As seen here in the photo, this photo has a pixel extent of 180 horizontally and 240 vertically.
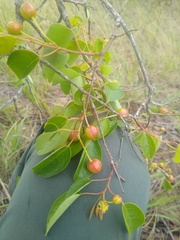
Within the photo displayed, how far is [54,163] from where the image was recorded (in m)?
0.49

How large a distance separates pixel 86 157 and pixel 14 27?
20cm

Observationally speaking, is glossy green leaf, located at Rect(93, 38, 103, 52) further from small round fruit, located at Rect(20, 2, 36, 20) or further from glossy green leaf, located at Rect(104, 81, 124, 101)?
small round fruit, located at Rect(20, 2, 36, 20)

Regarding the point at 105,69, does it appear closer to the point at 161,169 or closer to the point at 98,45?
the point at 98,45

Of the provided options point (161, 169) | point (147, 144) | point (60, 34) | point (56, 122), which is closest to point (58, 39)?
point (60, 34)

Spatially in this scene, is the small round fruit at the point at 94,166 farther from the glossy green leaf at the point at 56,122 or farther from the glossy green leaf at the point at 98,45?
the glossy green leaf at the point at 98,45

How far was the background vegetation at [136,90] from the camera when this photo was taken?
1.21 m

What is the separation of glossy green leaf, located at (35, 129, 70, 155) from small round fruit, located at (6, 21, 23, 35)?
0.15 metres

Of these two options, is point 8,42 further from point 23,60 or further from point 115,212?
point 115,212

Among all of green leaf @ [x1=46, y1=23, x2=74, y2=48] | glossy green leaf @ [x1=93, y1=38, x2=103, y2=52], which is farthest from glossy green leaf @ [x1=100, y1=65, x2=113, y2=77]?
green leaf @ [x1=46, y1=23, x2=74, y2=48]

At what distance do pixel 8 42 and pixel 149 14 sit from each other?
8.67ft

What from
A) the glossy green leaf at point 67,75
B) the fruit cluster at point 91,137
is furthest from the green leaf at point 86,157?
the glossy green leaf at point 67,75

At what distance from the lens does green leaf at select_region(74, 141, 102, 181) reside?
0.46 m

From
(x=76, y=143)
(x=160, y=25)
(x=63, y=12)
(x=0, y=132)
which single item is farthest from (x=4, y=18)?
(x=160, y=25)

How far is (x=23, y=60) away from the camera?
41cm
